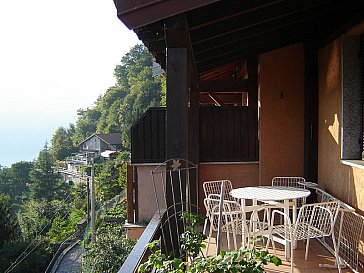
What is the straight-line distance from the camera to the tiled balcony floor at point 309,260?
379 centimetres

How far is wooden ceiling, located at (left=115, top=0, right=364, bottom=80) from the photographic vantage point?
3.01 meters

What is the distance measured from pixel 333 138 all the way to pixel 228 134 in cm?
189

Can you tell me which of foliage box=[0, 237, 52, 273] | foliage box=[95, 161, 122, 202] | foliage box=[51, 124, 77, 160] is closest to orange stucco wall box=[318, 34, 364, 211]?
foliage box=[0, 237, 52, 273]

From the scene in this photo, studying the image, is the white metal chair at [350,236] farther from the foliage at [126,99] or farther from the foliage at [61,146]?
the foliage at [61,146]

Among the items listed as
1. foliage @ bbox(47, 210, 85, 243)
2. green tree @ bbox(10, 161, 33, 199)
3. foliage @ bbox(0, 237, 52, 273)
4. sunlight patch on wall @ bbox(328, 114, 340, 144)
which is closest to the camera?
sunlight patch on wall @ bbox(328, 114, 340, 144)

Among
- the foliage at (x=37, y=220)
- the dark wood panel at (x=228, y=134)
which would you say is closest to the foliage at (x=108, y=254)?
the dark wood panel at (x=228, y=134)

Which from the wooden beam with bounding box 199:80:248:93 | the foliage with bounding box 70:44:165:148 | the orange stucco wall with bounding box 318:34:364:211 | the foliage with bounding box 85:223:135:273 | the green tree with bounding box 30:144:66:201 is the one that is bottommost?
the green tree with bounding box 30:144:66:201

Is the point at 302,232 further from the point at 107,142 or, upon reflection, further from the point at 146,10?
the point at 107,142

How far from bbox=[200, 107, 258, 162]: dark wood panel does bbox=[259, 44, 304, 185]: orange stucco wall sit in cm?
26

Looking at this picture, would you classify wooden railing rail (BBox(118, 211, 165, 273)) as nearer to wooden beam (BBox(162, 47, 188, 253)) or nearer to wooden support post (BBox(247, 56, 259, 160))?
wooden beam (BBox(162, 47, 188, 253))

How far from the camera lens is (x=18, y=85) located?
122m

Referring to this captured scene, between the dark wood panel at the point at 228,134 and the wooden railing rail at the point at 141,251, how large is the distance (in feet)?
11.5

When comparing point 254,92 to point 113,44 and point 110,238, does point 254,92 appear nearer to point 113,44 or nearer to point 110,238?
point 110,238

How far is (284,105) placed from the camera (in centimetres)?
602
